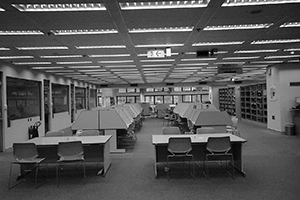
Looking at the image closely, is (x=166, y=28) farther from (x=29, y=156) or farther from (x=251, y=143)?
(x=251, y=143)

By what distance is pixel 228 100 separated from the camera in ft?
59.1

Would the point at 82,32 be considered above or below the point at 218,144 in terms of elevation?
above

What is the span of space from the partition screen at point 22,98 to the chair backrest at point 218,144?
6.69 m

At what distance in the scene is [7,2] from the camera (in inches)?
119

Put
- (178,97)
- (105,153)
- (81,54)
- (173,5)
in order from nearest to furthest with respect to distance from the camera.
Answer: (173,5) < (105,153) < (81,54) < (178,97)

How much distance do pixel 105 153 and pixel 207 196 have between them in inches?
89.0

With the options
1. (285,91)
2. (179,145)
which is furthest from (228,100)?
(179,145)

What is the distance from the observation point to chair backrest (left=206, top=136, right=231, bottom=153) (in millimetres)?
4348

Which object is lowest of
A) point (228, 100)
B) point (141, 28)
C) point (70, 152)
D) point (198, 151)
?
point (198, 151)

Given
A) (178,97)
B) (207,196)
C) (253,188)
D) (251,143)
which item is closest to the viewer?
(207,196)

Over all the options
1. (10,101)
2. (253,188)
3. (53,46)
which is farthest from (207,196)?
(10,101)

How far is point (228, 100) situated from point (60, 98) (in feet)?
39.8

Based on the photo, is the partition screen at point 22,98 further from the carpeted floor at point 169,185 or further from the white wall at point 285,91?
the white wall at point 285,91

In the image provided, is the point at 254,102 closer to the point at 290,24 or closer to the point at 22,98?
the point at 290,24
